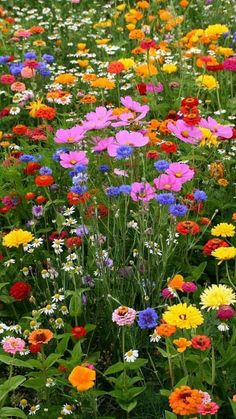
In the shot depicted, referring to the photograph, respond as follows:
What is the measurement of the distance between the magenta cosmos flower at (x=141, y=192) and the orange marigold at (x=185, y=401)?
718 millimetres

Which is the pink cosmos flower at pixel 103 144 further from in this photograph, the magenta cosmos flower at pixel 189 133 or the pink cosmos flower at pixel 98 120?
the magenta cosmos flower at pixel 189 133

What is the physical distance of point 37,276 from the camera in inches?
96.4

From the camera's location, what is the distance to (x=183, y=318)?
1713 millimetres

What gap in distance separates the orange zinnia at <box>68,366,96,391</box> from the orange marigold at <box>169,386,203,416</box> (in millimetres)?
194

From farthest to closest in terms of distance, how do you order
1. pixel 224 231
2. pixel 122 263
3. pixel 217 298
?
1. pixel 122 263
2. pixel 224 231
3. pixel 217 298

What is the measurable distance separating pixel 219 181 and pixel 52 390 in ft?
3.34

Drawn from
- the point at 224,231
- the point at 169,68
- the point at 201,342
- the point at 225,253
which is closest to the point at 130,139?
the point at 224,231

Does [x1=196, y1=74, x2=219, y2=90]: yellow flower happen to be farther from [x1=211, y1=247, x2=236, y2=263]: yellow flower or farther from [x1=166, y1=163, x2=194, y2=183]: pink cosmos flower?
[x1=211, y1=247, x2=236, y2=263]: yellow flower

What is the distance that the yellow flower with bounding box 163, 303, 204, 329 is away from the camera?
1.70 m

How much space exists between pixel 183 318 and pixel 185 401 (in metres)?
0.23

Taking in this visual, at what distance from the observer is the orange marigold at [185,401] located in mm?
1522

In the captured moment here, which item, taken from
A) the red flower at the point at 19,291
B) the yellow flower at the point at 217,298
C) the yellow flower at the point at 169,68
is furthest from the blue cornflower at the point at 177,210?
the yellow flower at the point at 169,68

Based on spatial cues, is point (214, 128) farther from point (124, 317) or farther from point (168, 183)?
point (124, 317)

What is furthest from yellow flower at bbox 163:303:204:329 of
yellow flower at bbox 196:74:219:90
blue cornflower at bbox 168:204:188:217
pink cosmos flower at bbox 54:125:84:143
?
yellow flower at bbox 196:74:219:90
